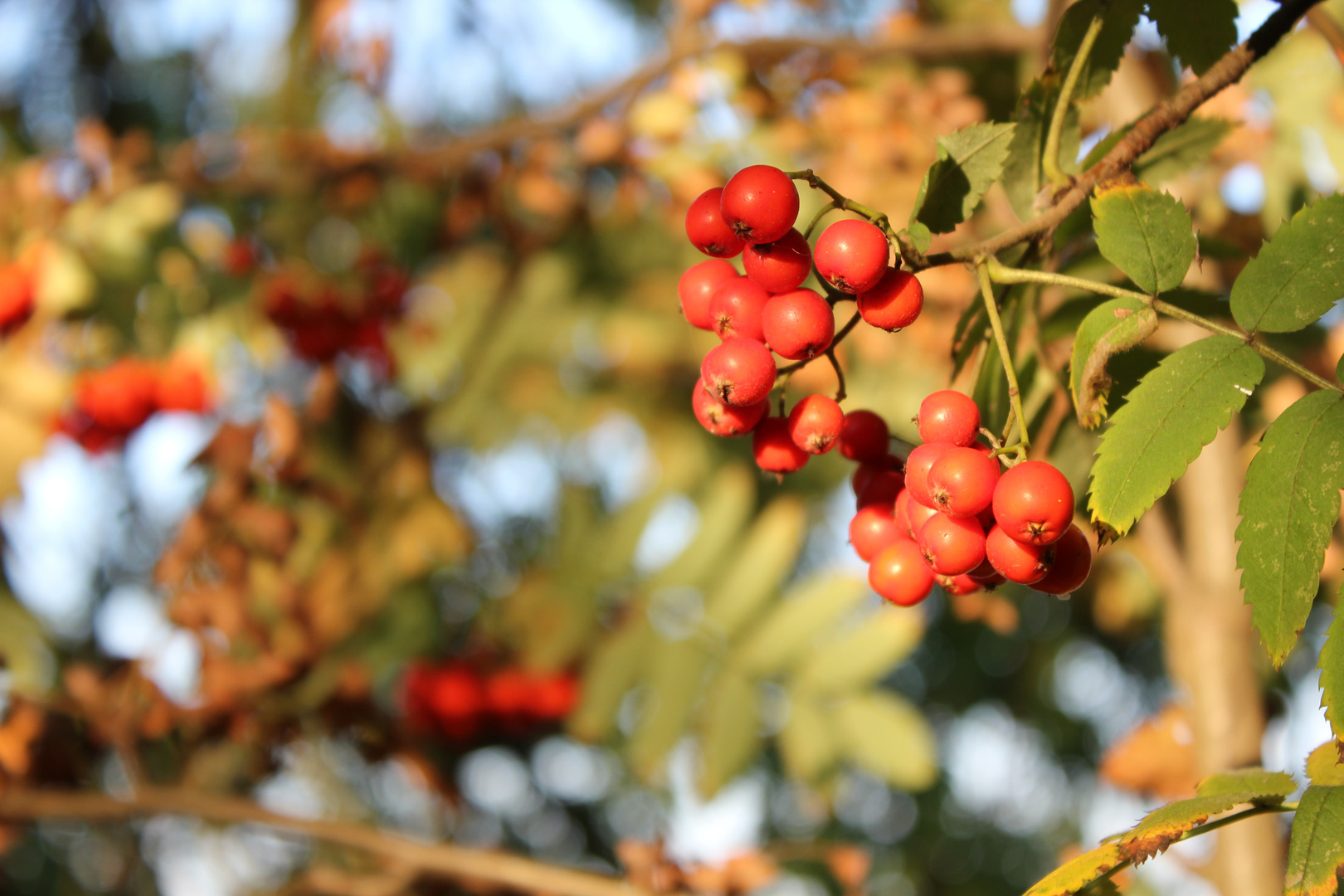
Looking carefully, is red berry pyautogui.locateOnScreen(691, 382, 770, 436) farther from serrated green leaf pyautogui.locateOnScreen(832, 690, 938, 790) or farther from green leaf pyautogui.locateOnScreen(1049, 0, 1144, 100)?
serrated green leaf pyautogui.locateOnScreen(832, 690, 938, 790)

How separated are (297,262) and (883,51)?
198cm

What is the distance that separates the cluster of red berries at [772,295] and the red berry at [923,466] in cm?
9

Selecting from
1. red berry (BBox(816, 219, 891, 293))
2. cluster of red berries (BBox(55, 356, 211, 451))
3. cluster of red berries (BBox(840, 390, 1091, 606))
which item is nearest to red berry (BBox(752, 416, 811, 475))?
cluster of red berries (BBox(840, 390, 1091, 606))

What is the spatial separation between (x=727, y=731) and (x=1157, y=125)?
174cm

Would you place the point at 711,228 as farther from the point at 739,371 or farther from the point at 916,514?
the point at 916,514

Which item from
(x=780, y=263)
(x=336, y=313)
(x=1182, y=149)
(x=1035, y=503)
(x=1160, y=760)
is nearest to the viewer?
(x=1035, y=503)

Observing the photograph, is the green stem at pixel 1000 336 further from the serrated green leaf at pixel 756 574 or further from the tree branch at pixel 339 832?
the serrated green leaf at pixel 756 574

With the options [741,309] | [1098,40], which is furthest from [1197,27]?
[741,309]

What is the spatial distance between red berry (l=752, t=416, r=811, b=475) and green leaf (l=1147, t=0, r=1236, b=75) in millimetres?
546

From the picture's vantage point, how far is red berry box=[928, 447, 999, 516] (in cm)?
79

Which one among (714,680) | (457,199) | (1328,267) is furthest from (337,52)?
(1328,267)

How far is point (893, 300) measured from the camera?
0.82 m

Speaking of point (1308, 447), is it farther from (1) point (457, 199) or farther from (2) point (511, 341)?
(1) point (457, 199)

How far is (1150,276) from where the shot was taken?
2.72ft
